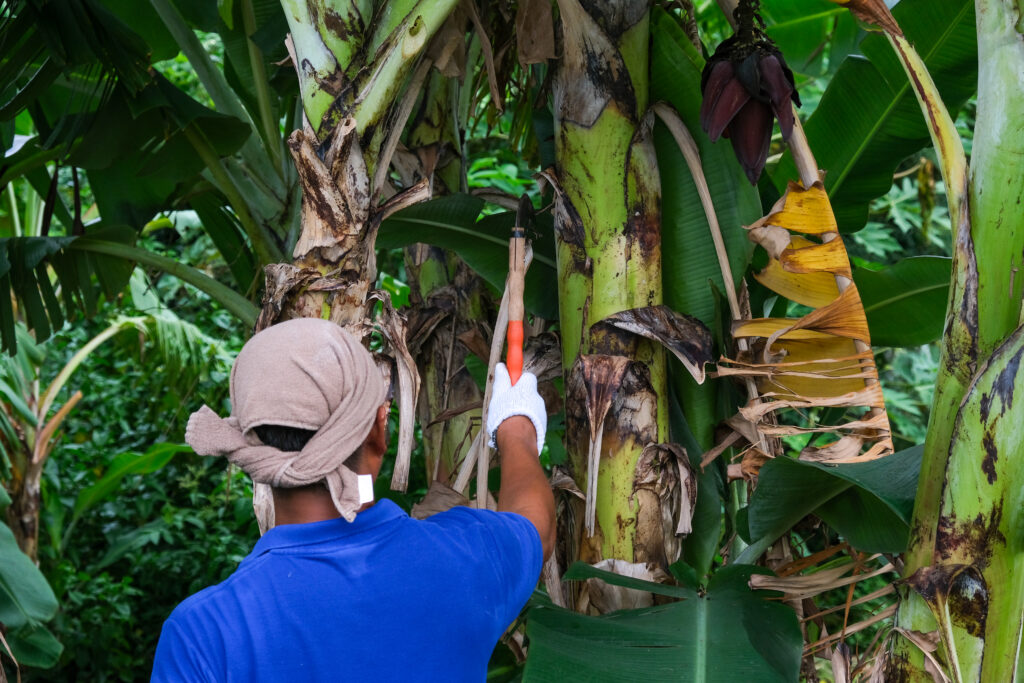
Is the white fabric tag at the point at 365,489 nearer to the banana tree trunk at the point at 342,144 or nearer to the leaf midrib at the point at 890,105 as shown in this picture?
the banana tree trunk at the point at 342,144

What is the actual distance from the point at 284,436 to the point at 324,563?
0.13 m

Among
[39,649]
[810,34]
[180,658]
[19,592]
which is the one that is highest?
[810,34]

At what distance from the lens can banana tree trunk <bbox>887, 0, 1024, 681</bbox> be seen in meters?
1.01

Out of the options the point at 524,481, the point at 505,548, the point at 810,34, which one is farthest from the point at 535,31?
the point at 810,34

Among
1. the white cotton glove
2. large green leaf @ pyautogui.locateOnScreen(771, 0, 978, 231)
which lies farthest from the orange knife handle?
large green leaf @ pyautogui.locateOnScreen(771, 0, 978, 231)

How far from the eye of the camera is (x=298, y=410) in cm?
88

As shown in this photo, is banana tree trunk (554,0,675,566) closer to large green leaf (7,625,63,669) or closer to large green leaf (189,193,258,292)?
large green leaf (189,193,258,292)

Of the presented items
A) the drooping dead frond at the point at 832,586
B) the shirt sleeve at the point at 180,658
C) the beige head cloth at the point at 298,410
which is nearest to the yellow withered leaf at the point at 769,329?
the drooping dead frond at the point at 832,586

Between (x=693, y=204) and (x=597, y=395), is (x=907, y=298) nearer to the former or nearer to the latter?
(x=693, y=204)

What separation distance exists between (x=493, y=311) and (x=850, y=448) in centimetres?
83

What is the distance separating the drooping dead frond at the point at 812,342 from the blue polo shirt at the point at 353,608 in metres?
0.55

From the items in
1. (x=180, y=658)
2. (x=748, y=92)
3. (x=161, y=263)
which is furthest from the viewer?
(x=161, y=263)

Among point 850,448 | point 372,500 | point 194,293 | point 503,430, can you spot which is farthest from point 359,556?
point 194,293

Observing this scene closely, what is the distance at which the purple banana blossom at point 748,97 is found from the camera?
4.07 feet
